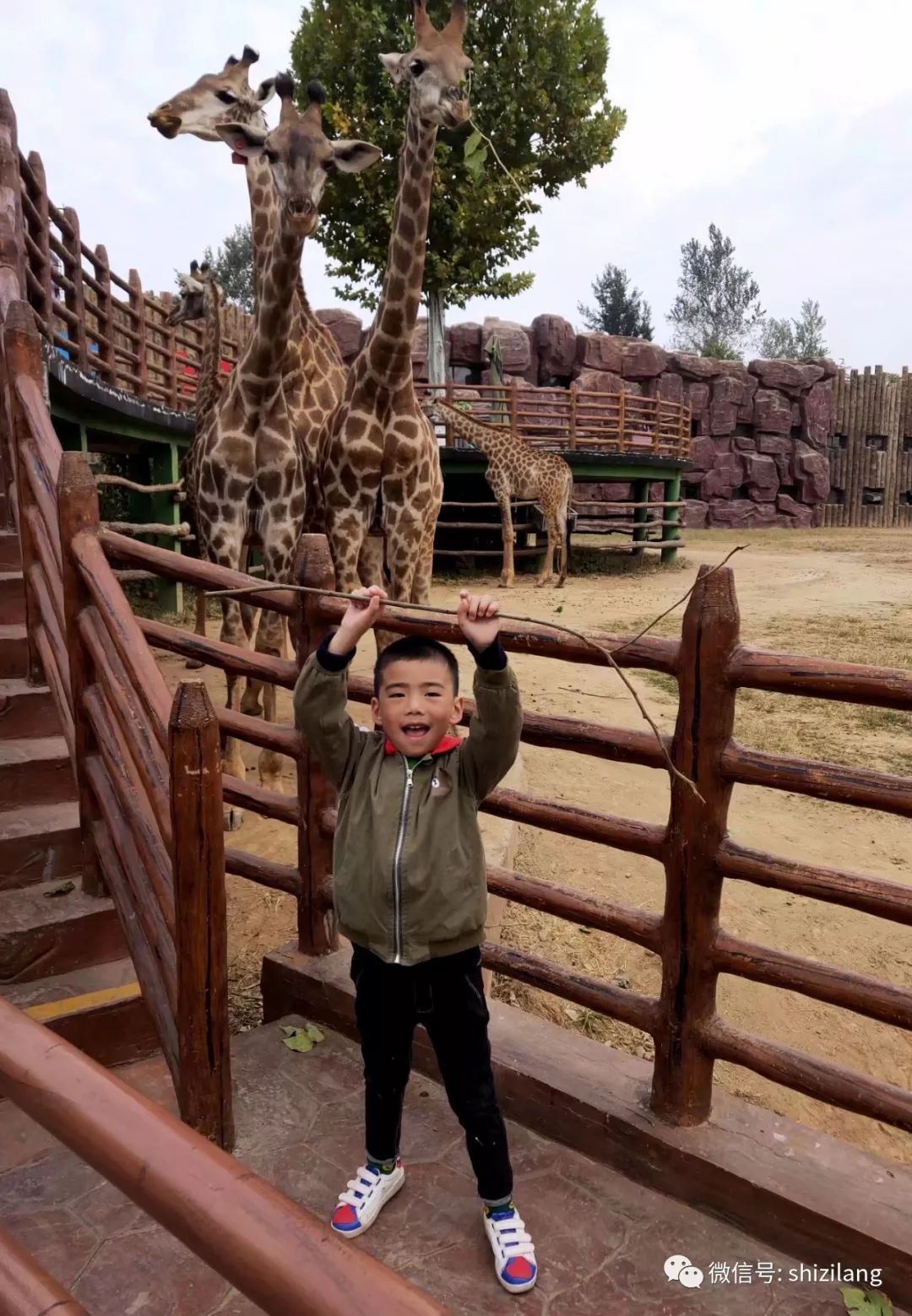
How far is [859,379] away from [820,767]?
92.6ft

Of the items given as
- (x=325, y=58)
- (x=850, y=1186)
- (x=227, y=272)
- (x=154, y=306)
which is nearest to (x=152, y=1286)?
(x=850, y=1186)

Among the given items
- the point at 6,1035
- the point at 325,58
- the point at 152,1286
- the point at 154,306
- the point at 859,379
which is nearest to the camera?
the point at 6,1035

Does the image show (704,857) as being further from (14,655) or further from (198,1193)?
(14,655)

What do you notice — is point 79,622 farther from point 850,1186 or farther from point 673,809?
point 850,1186

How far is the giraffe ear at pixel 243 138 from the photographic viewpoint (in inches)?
167

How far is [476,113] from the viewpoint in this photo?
1706 cm

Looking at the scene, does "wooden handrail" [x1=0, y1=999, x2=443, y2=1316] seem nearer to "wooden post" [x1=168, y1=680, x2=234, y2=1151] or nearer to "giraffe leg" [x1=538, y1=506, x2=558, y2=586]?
"wooden post" [x1=168, y1=680, x2=234, y2=1151]

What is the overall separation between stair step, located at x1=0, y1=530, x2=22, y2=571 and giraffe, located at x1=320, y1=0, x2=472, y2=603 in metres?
1.50

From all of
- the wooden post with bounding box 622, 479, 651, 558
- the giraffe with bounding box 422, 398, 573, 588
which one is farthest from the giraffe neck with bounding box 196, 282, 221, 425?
the wooden post with bounding box 622, 479, 651, 558

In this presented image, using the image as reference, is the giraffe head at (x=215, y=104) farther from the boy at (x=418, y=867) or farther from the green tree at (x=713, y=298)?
the green tree at (x=713, y=298)

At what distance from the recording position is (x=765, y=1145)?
7.06ft

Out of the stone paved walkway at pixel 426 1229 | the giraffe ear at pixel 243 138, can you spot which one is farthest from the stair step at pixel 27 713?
the giraffe ear at pixel 243 138

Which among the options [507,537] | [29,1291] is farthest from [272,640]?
[507,537]

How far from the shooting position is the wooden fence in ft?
87.5
